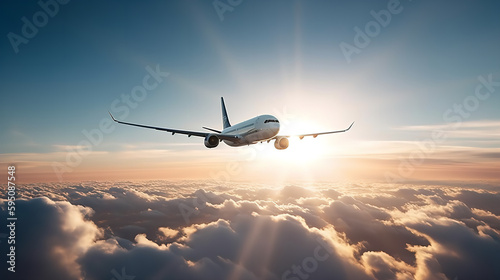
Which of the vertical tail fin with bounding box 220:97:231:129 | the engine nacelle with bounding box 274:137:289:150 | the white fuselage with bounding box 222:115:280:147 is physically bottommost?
the engine nacelle with bounding box 274:137:289:150

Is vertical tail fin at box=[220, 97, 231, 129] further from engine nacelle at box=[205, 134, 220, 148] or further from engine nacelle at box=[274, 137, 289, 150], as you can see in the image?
engine nacelle at box=[205, 134, 220, 148]

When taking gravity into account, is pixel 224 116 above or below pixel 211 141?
above

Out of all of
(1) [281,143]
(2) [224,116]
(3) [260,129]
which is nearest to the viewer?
(3) [260,129]

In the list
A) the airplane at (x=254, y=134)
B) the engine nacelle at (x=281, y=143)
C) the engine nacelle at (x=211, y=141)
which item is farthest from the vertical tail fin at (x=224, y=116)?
the engine nacelle at (x=211, y=141)

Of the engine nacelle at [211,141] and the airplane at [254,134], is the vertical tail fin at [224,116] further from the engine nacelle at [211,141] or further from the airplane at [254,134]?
the engine nacelle at [211,141]

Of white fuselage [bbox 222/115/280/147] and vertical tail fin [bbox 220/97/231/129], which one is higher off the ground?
vertical tail fin [bbox 220/97/231/129]

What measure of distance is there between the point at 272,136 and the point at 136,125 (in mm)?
25551

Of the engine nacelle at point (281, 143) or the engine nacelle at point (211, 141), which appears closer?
the engine nacelle at point (211, 141)

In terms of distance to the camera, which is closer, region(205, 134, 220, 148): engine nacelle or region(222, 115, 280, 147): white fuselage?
region(205, 134, 220, 148): engine nacelle

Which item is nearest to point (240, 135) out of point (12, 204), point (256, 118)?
point (256, 118)

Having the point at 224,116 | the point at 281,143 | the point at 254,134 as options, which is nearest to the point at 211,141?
the point at 254,134

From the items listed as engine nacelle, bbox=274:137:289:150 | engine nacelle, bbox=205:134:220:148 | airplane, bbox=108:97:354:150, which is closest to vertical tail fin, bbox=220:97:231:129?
airplane, bbox=108:97:354:150

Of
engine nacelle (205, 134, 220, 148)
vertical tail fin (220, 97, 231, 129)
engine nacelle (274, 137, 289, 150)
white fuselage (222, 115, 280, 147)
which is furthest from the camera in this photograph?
vertical tail fin (220, 97, 231, 129)

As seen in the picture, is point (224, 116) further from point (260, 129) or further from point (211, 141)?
point (260, 129)
